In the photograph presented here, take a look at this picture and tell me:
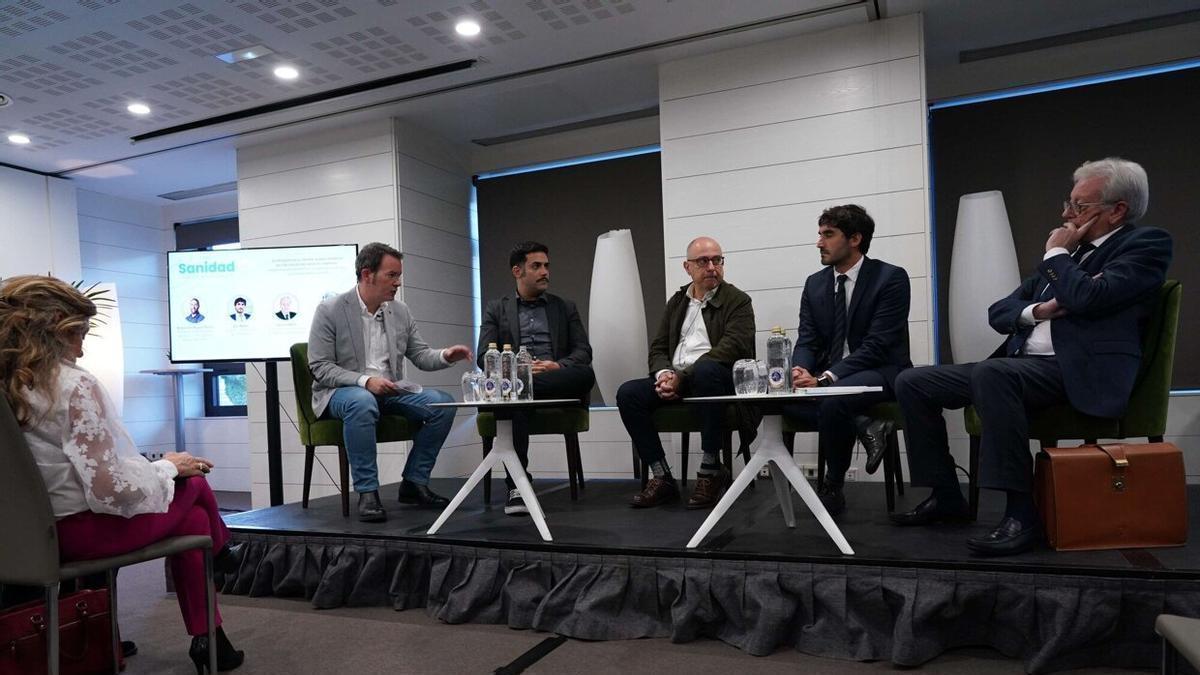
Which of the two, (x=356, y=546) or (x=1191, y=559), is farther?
(x=356, y=546)

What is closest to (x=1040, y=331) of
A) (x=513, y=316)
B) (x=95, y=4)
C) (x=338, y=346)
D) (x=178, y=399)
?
(x=513, y=316)

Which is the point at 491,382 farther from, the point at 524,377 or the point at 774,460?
the point at 774,460

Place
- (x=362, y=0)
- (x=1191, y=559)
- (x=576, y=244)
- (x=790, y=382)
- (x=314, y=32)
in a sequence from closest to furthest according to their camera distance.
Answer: (x=1191, y=559) < (x=790, y=382) < (x=362, y=0) < (x=314, y=32) < (x=576, y=244)

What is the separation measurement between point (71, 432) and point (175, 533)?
363mm

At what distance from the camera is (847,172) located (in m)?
4.04

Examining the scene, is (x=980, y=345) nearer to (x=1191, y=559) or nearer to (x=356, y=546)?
(x=1191, y=559)

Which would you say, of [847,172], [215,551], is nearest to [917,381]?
[847,172]

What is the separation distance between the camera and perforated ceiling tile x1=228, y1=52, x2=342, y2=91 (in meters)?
4.12

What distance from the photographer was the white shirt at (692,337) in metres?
3.37

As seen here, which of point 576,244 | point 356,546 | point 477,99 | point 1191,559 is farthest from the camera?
point 576,244

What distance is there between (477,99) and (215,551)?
11.3ft

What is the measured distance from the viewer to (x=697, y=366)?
3.11m

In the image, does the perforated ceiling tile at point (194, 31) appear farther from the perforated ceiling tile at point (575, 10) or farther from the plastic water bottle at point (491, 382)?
the plastic water bottle at point (491, 382)

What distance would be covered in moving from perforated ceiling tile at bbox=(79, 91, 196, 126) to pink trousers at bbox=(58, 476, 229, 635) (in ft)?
11.1
